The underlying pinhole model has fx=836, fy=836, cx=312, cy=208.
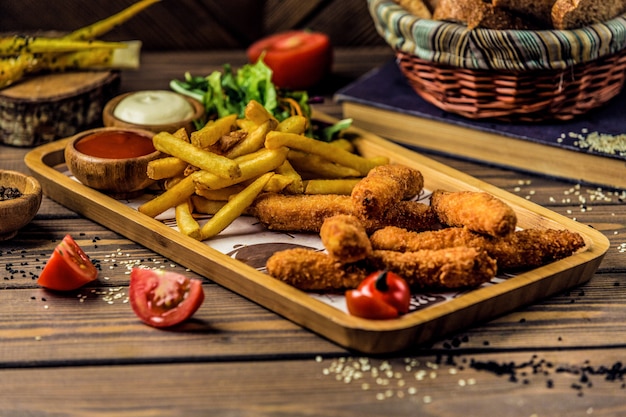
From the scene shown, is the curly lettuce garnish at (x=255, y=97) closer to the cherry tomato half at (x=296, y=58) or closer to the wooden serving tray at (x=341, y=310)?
the wooden serving tray at (x=341, y=310)

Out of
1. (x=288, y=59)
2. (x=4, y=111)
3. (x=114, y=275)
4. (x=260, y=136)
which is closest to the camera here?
(x=114, y=275)

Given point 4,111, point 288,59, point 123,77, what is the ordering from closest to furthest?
point 4,111 → point 288,59 → point 123,77

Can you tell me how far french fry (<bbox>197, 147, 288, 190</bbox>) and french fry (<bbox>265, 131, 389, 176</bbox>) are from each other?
3cm

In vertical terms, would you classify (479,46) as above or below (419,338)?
above

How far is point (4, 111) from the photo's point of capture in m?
3.67

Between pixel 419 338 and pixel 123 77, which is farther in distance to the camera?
pixel 123 77

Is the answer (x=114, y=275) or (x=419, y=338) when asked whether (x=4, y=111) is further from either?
(x=419, y=338)

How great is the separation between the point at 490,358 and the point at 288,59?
2.45m

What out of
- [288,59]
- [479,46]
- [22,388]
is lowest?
[22,388]

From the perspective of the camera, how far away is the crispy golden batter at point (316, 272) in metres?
2.41

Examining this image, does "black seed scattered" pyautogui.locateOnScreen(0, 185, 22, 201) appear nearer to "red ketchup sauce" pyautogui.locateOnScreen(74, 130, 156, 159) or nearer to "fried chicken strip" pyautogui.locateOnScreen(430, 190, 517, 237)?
"red ketchup sauce" pyautogui.locateOnScreen(74, 130, 156, 159)

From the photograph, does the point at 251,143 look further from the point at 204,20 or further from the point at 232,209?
the point at 204,20

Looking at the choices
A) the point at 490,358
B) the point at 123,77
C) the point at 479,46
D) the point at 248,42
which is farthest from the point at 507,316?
the point at 248,42

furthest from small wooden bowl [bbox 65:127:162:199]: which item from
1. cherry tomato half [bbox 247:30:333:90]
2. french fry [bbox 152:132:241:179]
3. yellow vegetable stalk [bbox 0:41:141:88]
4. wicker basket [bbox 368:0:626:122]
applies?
cherry tomato half [bbox 247:30:333:90]
